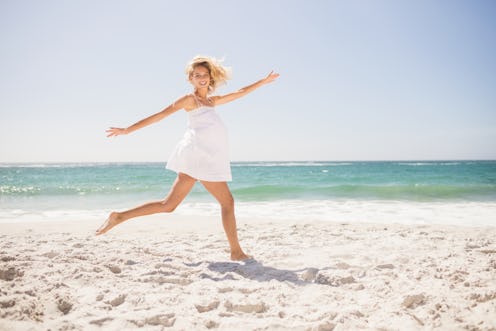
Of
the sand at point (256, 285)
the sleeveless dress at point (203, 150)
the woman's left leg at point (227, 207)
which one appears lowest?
the sand at point (256, 285)

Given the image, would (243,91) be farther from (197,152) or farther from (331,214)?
(331,214)

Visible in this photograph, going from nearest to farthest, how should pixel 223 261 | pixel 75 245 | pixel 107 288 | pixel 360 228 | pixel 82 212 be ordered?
pixel 107 288 → pixel 223 261 → pixel 75 245 → pixel 360 228 → pixel 82 212

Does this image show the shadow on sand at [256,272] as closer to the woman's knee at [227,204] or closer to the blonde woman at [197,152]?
the blonde woman at [197,152]

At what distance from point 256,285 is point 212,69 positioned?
212 centimetres

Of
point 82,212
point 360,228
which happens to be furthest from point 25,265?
point 82,212

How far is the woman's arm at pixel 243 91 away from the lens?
3.41 meters

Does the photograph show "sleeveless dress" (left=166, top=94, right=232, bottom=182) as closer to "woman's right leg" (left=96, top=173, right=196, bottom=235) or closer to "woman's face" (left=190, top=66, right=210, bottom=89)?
"woman's right leg" (left=96, top=173, right=196, bottom=235)

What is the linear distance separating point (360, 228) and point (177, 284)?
3583 mm

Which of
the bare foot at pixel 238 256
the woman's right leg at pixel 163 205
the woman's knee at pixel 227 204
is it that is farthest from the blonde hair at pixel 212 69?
the bare foot at pixel 238 256

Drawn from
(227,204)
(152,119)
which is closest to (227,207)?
(227,204)

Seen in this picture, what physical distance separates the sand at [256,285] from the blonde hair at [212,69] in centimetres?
187

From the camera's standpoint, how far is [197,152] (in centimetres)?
307

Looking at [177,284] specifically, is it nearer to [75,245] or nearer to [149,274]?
[149,274]

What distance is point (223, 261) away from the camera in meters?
3.37
